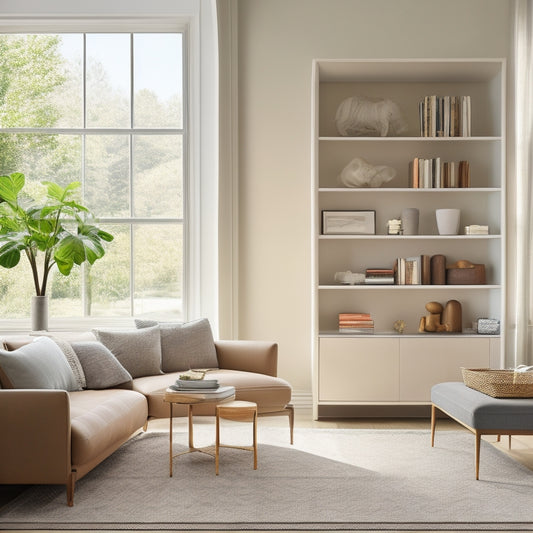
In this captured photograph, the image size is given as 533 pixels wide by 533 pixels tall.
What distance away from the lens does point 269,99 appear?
5.95 meters

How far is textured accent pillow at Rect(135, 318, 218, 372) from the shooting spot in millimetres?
5168

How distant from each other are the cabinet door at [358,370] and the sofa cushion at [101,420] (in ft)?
5.16

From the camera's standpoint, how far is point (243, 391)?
461 cm

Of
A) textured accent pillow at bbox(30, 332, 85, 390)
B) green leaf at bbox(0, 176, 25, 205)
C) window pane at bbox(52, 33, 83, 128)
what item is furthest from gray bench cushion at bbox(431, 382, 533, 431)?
window pane at bbox(52, 33, 83, 128)

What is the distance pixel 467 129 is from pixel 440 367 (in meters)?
1.84

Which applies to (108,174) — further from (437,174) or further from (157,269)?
(437,174)

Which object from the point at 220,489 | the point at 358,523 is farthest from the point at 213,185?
the point at 358,523

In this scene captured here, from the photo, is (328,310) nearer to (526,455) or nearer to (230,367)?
(230,367)

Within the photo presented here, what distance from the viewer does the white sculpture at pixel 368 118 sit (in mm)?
5641

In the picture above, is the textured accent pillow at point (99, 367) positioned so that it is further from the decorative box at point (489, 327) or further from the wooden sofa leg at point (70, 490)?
the decorative box at point (489, 327)

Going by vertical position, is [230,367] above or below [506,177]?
below

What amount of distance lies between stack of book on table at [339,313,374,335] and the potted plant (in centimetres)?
197

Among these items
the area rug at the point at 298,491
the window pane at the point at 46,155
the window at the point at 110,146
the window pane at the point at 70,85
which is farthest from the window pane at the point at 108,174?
the area rug at the point at 298,491

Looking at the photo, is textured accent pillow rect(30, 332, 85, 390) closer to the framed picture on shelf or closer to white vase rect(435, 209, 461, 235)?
the framed picture on shelf
